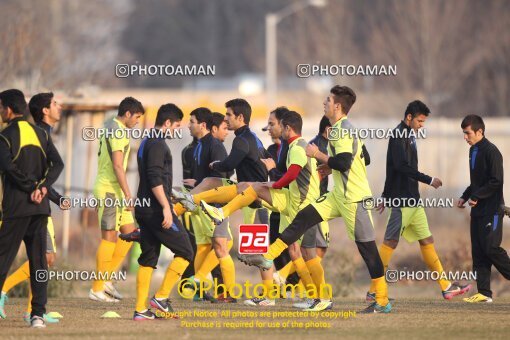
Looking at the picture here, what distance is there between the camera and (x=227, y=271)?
16.0m

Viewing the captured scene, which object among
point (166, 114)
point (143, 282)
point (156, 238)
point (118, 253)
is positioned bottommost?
point (143, 282)

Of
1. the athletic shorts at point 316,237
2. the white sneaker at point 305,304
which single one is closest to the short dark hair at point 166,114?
the athletic shorts at point 316,237

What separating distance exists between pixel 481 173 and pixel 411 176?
2.92 feet

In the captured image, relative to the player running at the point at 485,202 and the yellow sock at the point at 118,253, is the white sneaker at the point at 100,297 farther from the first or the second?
the player running at the point at 485,202

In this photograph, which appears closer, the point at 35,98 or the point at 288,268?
the point at 35,98

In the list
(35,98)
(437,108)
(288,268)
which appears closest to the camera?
(35,98)

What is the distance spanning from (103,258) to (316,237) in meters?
2.81

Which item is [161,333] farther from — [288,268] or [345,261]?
[345,261]

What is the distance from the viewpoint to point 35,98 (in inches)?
549

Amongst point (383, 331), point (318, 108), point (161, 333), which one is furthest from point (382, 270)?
point (318, 108)

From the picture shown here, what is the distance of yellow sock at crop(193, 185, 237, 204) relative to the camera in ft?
51.6

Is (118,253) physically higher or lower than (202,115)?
lower

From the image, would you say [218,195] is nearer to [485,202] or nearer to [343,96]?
[343,96]

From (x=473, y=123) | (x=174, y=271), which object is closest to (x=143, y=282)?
(x=174, y=271)
